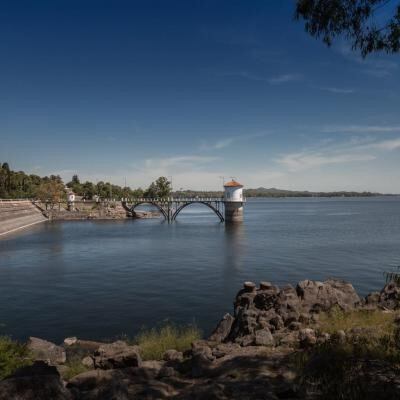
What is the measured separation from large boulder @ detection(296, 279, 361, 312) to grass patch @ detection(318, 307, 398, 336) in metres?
1.46

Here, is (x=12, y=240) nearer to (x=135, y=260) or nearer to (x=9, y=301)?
(x=135, y=260)

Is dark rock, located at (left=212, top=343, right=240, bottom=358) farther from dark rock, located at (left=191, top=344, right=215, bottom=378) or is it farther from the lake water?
the lake water

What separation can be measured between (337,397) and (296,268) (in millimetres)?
35427

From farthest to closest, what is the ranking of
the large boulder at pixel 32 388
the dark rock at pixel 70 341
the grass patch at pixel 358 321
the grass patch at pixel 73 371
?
the dark rock at pixel 70 341
the grass patch at pixel 358 321
the grass patch at pixel 73 371
the large boulder at pixel 32 388

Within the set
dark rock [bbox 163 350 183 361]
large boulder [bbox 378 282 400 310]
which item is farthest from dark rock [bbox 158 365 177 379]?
large boulder [bbox 378 282 400 310]

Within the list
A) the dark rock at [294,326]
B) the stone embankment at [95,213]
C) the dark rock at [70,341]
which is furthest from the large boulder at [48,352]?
the stone embankment at [95,213]

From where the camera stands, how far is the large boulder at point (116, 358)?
1423 cm

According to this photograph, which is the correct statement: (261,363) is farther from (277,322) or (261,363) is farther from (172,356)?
(277,322)

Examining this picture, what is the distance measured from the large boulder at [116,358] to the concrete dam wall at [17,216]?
71544mm

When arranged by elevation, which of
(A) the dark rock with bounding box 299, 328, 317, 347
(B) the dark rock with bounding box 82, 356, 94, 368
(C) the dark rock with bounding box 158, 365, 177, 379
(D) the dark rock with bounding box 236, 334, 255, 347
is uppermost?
(A) the dark rock with bounding box 299, 328, 317, 347

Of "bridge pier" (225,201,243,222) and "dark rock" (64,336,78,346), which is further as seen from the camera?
"bridge pier" (225,201,243,222)

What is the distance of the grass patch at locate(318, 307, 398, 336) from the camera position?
49.4ft

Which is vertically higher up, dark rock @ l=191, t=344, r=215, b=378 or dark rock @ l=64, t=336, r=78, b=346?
dark rock @ l=191, t=344, r=215, b=378

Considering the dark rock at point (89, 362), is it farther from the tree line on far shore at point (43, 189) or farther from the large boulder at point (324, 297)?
the tree line on far shore at point (43, 189)
